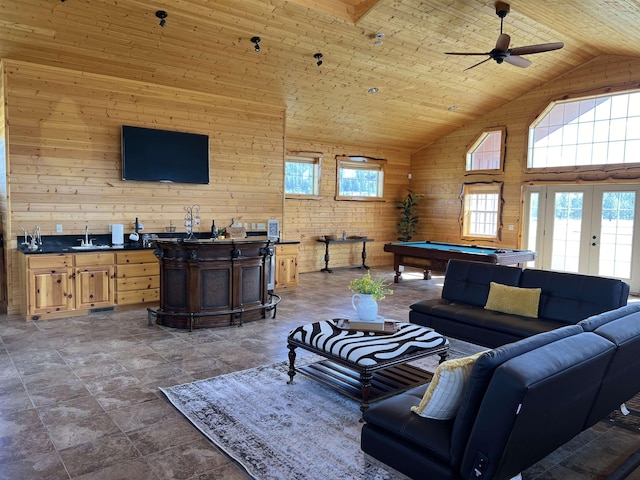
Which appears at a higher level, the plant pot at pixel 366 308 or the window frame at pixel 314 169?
the window frame at pixel 314 169

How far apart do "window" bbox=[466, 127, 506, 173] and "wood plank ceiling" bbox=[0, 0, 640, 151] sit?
1.22 metres

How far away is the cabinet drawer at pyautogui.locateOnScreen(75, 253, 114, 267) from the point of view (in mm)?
6121

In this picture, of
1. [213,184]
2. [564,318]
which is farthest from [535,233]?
[213,184]

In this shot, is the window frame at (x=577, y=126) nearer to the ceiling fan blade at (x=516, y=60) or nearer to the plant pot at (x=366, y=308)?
the ceiling fan blade at (x=516, y=60)

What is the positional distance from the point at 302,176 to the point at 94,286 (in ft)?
17.8

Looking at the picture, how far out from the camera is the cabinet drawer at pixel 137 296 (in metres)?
6.50

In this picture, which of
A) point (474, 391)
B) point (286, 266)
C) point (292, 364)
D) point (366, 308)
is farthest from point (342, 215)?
point (474, 391)

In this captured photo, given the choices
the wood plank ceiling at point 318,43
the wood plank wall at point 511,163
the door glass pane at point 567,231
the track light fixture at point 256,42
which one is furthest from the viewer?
the door glass pane at point 567,231

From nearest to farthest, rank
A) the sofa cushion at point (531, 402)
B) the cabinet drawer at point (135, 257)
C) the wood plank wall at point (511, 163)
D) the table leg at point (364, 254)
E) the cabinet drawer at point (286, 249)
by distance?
1. the sofa cushion at point (531, 402)
2. the cabinet drawer at point (135, 257)
3. the cabinet drawer at point (286, 249)
4. the wood plank wall at point (511, 163)
5. the table leg at point (364, 254)

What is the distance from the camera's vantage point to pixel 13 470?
2.62 meters

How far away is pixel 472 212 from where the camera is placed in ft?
36.3

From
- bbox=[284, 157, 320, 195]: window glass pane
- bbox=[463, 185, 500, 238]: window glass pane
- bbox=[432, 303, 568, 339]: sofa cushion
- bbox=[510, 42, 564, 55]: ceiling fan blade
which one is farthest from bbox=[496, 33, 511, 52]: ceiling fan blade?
bbox=[284, 157, 320, 195]: window glass pane

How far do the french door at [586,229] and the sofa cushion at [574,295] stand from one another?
503 centimetres

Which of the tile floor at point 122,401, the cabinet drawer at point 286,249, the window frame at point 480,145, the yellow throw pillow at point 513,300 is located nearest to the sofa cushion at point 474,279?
the yellow throw pillow at point 513,300
